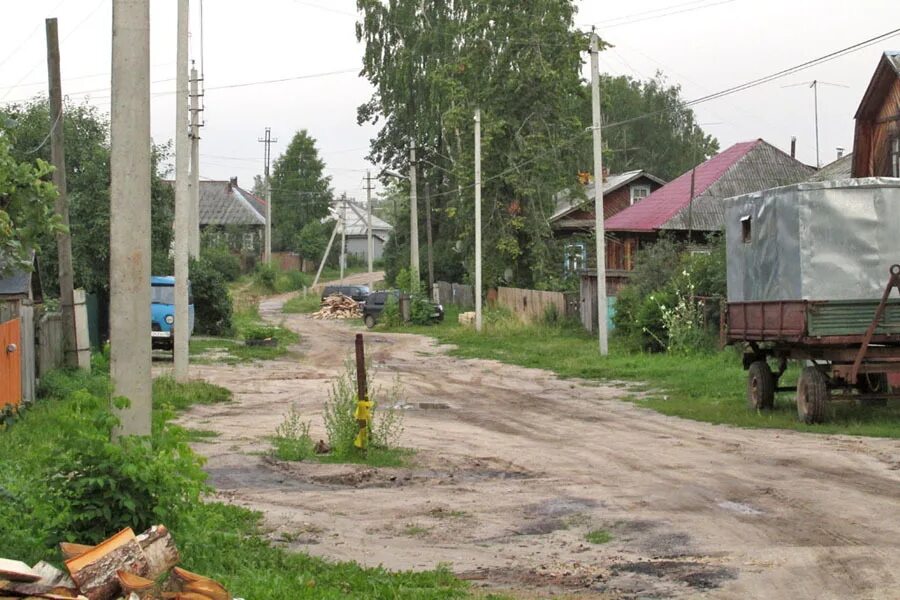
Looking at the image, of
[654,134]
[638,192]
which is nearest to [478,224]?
[638,192]

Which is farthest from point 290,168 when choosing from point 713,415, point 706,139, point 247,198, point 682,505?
point 682,505

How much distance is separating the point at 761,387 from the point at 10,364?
11.9m

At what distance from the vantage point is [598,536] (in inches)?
389

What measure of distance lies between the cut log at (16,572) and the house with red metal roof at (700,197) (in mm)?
39929

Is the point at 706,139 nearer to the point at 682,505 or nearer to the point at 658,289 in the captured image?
the point at 658,289

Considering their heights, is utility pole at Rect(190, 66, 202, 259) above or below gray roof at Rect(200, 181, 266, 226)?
below

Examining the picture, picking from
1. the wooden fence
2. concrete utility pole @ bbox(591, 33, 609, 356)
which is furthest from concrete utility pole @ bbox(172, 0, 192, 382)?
the wooden fence

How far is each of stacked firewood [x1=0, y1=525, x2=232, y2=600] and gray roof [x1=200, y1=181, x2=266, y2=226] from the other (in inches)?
3688

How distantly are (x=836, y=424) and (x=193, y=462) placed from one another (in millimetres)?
12422

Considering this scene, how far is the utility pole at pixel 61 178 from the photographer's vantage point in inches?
953

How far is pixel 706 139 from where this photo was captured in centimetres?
9038

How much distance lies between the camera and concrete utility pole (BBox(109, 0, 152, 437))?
329 inches

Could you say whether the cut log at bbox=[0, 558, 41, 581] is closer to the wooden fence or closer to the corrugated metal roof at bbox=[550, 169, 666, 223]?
the wooden fence

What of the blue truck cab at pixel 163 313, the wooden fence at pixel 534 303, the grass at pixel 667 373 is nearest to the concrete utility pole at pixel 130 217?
the grass at pixel 667 373
